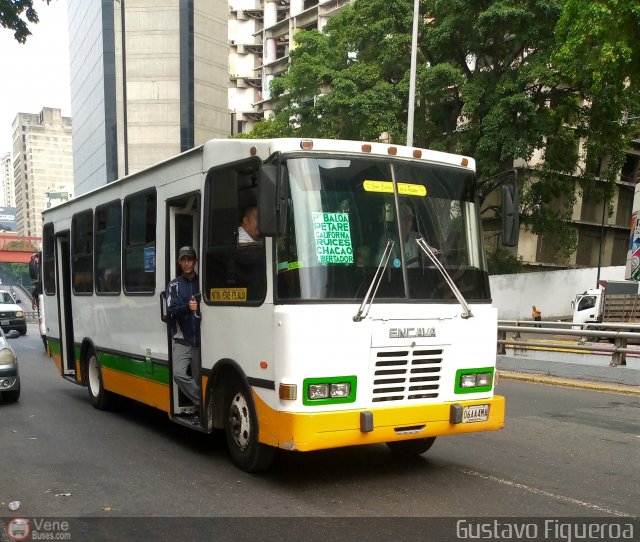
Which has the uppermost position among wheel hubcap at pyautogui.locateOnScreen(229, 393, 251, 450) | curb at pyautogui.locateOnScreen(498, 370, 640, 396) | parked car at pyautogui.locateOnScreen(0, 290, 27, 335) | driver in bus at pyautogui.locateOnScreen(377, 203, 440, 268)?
driver in bus at pyautogui.locateOnScreen(377, 203, 440, 268)

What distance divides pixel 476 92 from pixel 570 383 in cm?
1363

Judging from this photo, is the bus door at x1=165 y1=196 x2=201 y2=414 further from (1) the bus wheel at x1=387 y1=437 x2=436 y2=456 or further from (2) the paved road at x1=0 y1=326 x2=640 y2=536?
(1) the bus wheel at x1=387 y1=437 x2=436 y2=456

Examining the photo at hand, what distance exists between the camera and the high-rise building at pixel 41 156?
18125cm

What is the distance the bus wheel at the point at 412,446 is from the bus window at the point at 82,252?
500 centimetres

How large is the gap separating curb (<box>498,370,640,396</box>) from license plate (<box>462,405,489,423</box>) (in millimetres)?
6281

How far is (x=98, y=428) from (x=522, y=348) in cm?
1010

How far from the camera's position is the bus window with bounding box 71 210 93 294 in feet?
31.1

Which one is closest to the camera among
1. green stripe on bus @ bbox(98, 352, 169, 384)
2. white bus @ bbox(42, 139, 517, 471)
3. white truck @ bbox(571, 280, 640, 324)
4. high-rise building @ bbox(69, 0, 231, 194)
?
white bus @ bbox(42, 139, 517, 471)

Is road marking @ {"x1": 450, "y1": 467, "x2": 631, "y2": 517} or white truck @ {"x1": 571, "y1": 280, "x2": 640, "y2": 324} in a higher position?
road marking @ {"x1": 450, "y1": 467, "x2": 631, "y2": 517}

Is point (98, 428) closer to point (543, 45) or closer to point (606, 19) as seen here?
point (606, 19)

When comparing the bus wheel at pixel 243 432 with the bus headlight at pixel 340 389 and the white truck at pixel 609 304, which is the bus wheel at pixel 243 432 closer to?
the bus headlight at pixel 340 389

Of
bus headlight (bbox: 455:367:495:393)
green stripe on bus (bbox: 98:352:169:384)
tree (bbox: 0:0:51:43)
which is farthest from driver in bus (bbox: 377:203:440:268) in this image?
tree (bbox: 0:0:51:43)

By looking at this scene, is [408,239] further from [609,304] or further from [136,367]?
[609,304]

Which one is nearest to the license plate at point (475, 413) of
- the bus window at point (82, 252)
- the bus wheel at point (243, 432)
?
the bus wheel at point (243, 432)
